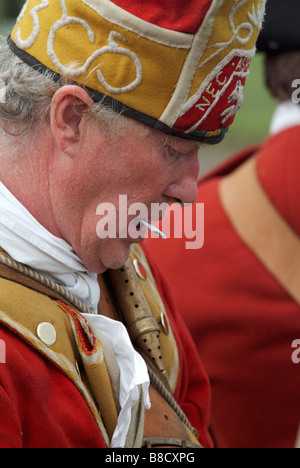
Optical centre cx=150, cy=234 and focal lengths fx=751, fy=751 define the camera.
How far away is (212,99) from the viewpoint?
5.32 ft

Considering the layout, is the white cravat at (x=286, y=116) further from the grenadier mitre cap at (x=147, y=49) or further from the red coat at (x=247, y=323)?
the grenadier mitre cap at (x=147, y=49)

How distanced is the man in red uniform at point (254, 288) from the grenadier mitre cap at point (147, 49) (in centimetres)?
129

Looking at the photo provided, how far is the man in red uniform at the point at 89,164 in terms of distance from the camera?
5.01ft

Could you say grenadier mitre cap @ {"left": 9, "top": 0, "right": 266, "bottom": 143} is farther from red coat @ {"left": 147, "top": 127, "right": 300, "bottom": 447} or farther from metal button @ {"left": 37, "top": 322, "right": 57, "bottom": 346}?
red coat @ {"left": 147, "top": 127, "right": 300, "bottom": 447}

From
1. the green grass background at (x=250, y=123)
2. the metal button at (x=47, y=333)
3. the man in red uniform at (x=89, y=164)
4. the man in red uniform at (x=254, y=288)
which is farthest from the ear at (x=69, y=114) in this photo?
the green grass background at (x=250, y=123)

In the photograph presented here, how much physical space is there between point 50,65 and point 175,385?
0.94 meters

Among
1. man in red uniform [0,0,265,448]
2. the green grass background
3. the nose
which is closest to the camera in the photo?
man in red uniform [0,0,265,448]

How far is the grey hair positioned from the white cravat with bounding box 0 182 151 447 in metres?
0.15

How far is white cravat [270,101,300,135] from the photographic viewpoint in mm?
3150

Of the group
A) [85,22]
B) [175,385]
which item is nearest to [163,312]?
[175,385]

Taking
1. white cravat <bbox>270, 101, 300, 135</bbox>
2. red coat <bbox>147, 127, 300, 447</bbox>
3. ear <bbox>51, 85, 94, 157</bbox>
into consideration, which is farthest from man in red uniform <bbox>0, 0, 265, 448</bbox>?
white cravat <bbox>270, 101, 300, 135</bbox>

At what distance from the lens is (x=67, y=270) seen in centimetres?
170

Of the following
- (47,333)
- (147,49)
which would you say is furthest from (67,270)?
(147,49)

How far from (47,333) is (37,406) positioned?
152 millimetres
